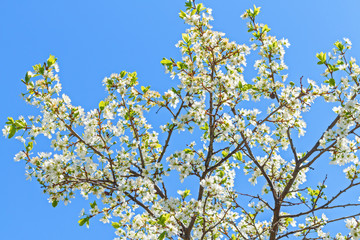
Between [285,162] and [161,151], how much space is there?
9.07 feet

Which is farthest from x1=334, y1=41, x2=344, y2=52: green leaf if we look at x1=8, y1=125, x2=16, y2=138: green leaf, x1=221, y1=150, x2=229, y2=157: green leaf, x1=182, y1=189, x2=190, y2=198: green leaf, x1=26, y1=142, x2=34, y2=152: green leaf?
x1=8, y1=125, x2=16, y2=138: green leaf

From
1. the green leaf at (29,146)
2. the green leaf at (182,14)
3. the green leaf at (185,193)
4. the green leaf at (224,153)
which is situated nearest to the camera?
the green leaf at (29,146)

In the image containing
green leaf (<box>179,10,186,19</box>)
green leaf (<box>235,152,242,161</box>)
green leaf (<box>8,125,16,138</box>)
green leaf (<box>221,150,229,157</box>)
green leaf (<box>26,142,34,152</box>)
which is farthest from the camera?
green leaf (<box>235,152,242,161</box>)

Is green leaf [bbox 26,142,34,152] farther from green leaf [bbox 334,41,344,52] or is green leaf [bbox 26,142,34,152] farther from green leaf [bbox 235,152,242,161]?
green leaf [bbox 334,41,344,52]

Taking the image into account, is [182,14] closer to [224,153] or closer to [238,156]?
[224,153]

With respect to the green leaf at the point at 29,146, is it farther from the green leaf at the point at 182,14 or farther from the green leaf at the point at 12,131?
the green leaf at the point at 182,14

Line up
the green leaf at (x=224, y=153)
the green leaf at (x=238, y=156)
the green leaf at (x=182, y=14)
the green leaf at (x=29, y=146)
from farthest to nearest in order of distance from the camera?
1. the green leaf at (x=238, y=156)
2. the green leaf at (x=224, y=153)
3. the green leaf at (x=182, y=14)
4. the green leaf at (x=29, y=146)

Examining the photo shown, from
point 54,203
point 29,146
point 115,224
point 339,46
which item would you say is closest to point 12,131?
point 29,146

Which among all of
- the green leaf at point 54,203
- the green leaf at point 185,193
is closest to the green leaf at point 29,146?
the green leaf at point 54,203

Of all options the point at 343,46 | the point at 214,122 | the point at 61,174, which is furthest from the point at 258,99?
the point at 61,174

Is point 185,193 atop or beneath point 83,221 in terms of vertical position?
atop

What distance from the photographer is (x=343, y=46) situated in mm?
6391

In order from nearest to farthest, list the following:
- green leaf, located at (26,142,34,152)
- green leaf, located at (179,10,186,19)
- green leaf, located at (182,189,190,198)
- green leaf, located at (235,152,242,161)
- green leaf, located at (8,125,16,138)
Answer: green leaf, located at (8,125,16,138) → green leaf, located at (26,142,34,152) → green leaf, located at (182,189,190,198) → green leaf, located at (179,10,186,19) → green leaf, located at (235,152,242,161)

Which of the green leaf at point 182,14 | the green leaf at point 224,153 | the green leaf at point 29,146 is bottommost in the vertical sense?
the green leaf at point 29,146
